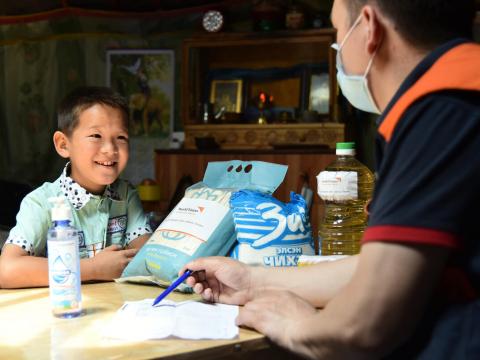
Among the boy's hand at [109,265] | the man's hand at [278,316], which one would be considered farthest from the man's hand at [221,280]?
the boy's hand at [109,265]

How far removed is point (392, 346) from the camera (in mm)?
878

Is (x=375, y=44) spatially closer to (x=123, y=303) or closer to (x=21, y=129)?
(x=123, y=303)

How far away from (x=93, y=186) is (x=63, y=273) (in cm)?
69

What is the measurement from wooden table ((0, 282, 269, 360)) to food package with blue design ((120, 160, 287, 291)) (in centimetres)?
15

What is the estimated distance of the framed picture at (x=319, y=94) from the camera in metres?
4.28

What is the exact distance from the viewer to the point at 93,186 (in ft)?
5.91

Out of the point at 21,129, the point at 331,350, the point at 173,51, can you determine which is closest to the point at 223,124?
the point at 173,51

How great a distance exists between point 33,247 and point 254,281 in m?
0.61

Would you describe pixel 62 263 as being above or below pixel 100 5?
below

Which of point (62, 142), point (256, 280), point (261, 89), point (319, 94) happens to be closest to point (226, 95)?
point (261, 89)

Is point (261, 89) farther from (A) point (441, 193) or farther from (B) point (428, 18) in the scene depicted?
(A) point (441, 193)

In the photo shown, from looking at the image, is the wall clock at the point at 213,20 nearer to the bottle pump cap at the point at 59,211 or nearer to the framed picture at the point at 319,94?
the framed picture at the point at 319,94

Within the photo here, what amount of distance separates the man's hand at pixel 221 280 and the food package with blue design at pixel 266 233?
0.26ft

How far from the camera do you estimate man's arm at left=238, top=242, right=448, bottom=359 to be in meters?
0.82
